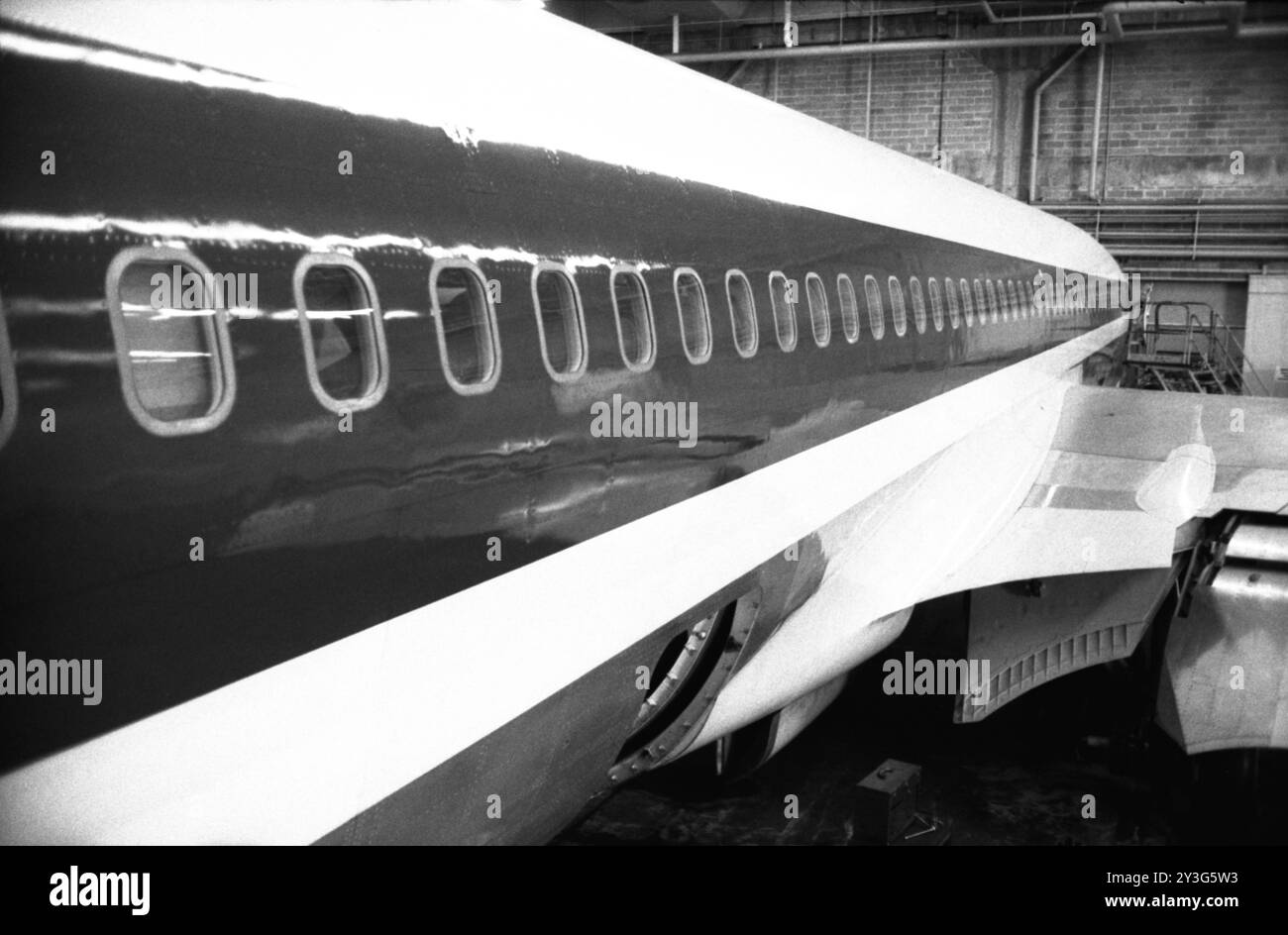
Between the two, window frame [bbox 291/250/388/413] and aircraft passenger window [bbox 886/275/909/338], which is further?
aircraft passenger window [bbox 886/275/909/338]

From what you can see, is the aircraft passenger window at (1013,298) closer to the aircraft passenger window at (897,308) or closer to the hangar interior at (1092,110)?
the aircraft passenger window at (897,308)

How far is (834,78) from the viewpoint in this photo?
59.7 feet

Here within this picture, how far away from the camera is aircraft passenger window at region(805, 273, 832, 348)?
4543 millimetres

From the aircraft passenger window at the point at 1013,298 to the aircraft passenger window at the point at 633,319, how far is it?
542 centimetres

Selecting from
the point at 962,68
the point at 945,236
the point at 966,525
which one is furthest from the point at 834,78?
the point at 966,525

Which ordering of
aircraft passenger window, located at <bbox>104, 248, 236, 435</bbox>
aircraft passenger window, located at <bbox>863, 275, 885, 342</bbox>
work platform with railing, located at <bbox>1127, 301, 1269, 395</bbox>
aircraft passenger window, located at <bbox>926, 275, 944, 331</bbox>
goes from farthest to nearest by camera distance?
work platform with railing, located at <bbox>1127, 301, 1269, 395</bbox>, aircraft passenger window, located at <bbox>926, 275, 944, 331</bbox>, aircraft passenger window, located at <bbox>863, 275, 885, 342</bbox>, aircraft passenger window, located at <bbox>104, 248, 236, 435</bbox>

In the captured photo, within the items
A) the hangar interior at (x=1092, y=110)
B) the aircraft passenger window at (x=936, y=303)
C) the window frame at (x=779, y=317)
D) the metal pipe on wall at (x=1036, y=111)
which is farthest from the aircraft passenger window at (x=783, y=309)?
the metal pipe on wall at (x=1036, y=111)

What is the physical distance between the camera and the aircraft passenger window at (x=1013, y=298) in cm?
816

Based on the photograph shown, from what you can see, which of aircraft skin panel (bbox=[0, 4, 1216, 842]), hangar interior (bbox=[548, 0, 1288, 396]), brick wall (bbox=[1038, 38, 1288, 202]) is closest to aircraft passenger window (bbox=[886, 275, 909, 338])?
aircraft skin panel (bbox=[0, 4, 1216, 842])

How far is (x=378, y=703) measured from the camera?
223 cm

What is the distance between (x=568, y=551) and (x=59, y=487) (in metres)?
1.39

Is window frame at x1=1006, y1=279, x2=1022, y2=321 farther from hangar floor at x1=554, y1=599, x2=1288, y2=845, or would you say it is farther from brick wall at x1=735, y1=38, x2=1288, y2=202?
brick wall at x1=735, y1=38, x2=1288, y2=202

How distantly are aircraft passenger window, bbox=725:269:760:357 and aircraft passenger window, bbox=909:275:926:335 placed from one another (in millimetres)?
2141

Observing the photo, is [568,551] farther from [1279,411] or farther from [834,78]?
[834,78]
